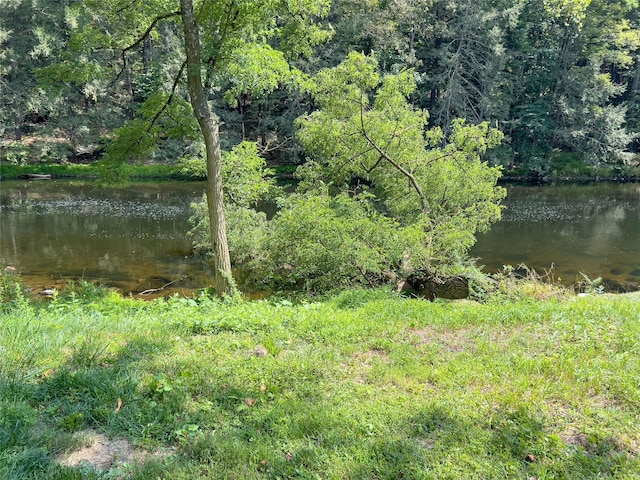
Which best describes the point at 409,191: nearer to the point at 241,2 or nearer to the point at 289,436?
the point at 241,2

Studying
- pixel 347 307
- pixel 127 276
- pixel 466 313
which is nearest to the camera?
pixel 466 313

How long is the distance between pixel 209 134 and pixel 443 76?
25.7 meters

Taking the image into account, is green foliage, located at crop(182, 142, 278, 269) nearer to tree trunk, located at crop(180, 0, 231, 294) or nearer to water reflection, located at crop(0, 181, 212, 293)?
water reflection, located at crop(0, 181, 212, 293)

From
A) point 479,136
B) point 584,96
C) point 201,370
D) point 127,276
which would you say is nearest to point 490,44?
point 584,96

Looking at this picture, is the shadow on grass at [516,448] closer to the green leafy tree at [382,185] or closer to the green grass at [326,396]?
the green grass at [326,396]

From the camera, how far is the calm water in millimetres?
12148

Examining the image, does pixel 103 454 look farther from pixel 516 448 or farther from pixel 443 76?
pixel 443 76

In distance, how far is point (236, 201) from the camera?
1174 centimetres

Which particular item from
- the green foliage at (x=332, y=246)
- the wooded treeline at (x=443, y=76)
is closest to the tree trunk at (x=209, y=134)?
the green foliage at (x=332, y=246)

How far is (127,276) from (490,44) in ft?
87.8

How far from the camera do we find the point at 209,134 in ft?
23.7

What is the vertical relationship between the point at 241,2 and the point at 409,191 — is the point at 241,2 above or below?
above

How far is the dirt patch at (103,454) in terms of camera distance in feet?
8.80

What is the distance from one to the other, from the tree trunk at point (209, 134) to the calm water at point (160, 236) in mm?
3403
